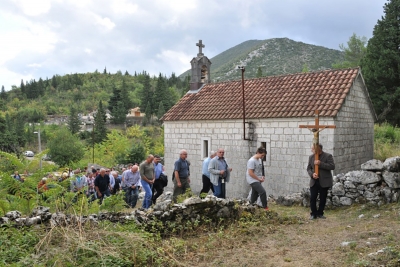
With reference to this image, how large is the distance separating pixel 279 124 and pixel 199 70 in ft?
23.4

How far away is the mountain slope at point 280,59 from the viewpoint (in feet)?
326

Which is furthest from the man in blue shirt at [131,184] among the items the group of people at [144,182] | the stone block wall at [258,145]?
the stone block wall at [258,145]

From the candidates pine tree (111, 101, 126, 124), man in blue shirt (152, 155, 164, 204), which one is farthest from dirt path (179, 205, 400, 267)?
pine tree (111, 101, 126, 124)

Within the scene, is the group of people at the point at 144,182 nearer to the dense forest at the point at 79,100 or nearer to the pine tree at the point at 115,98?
the dense forest at the point at 79,100

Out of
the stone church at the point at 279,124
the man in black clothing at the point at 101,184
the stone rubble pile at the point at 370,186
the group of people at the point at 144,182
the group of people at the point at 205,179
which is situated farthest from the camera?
the stone church at the point at 279,124

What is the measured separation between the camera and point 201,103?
58.6 feet

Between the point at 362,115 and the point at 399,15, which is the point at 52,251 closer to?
the point at 362,115

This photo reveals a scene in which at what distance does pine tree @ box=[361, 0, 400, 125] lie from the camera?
25.3 meters

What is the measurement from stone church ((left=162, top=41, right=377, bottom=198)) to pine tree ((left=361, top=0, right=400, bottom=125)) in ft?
35.9

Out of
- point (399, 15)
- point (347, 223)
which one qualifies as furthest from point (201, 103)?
point (399, 15)

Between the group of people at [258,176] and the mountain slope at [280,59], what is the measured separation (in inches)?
3396

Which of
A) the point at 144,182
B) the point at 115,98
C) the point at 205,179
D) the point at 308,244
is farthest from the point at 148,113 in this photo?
the point at 308,244

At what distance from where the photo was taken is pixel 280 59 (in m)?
110

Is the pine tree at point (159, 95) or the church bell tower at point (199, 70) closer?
the church bell tower at point (199, 70)
